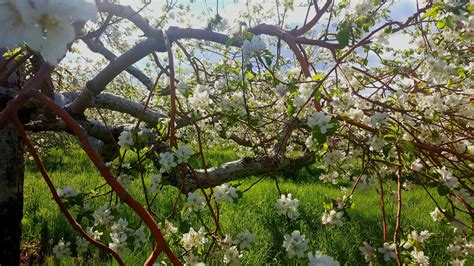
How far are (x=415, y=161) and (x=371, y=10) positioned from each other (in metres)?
0.82

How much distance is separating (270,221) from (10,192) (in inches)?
112

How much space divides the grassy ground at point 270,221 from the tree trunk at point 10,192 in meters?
0.61

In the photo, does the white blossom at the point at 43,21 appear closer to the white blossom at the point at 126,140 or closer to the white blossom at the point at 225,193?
the white blossom at the point at 126,140


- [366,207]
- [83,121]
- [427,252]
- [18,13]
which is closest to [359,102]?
[18,13]

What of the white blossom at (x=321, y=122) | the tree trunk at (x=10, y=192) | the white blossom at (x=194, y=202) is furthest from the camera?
the tree trunk at (x=10, y=192)

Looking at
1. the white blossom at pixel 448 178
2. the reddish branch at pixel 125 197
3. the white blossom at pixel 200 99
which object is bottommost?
the white blossom at pixel 448 178

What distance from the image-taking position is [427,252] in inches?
152

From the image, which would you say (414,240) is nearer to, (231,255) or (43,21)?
(231,255)

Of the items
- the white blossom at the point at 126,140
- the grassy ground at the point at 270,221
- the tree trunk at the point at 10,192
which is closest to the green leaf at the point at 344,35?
the white blossom at the point at 126,140

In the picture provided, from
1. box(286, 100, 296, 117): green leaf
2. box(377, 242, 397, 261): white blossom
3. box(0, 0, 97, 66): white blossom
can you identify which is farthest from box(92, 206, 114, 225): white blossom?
box(377, 242, 397, 261): white blossom

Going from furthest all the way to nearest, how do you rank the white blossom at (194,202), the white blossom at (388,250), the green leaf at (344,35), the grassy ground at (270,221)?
the grassy ground at (270,221), the white blossom at (388,250), the white blossom at (194,202), the green leaf at (344,35)

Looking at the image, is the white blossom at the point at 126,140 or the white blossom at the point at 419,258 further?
the white blossom at the point at 419,258

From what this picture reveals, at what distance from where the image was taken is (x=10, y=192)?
2.22 metres

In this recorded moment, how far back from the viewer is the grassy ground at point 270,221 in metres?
3.63
